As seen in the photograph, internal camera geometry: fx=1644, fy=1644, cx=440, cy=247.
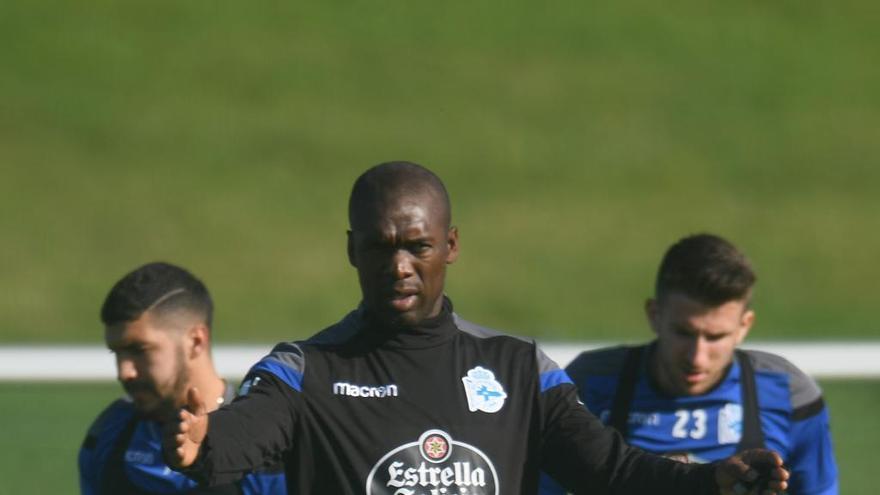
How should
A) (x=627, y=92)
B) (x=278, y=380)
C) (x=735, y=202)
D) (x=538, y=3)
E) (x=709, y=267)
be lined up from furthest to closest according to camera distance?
(x=538, y=3)
(x=627, y=92)
(x=735, y=202)
(x=709, y=267)
(x=278, y=380)

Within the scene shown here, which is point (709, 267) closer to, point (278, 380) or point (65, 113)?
point (278, 380)

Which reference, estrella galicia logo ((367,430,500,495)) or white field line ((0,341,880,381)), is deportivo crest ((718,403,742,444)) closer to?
estrella galicia logo ((367,430,500,495))

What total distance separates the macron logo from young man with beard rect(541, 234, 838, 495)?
231 cm

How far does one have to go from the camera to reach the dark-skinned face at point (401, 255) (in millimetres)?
4379

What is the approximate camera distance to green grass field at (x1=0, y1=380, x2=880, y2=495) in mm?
9648

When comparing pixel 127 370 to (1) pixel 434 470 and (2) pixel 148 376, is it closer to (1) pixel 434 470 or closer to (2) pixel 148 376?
(2) pixel 148 376

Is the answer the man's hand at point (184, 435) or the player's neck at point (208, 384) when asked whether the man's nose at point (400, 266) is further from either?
the player's neck at point (208, 384)

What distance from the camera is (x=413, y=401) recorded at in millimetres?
4418

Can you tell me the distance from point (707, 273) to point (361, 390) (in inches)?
95.8

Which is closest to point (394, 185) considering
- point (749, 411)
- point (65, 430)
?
point (749, 411)

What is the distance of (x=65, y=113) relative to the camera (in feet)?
63.0

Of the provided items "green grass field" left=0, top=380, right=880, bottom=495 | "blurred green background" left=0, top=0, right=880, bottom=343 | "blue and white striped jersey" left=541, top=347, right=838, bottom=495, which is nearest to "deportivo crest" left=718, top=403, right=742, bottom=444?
"blue and white striped jersey" left=541, top=347, right=838, bottom=495

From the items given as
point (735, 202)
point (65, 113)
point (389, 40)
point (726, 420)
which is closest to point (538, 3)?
point (389, 40)

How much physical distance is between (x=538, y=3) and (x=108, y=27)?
5.49 metres
